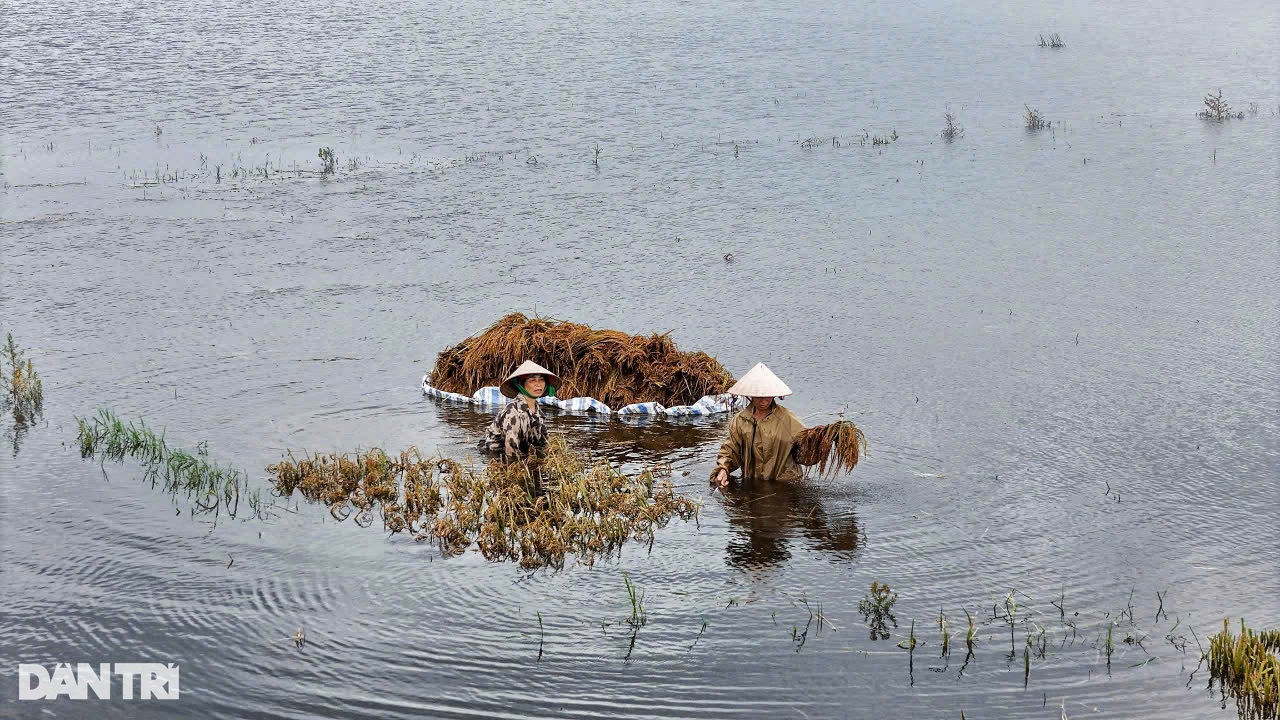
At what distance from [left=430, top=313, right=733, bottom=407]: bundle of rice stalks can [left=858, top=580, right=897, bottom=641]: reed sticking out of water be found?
4.69 meters

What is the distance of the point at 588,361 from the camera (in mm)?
13094

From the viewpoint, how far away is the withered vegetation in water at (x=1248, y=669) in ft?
22.3

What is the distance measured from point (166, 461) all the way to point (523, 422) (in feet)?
10.4

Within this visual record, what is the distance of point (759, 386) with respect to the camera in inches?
399

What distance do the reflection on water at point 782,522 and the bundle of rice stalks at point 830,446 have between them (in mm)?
264

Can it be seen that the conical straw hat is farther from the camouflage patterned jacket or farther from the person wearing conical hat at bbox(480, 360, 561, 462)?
the camouflage patterned jacket

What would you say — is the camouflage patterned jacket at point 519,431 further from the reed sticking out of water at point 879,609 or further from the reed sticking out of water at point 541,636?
the reed sticking out of water at point 879,609

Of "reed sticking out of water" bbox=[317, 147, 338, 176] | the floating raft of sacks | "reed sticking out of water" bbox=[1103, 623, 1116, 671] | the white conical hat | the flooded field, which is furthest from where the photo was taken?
→ "reed sticking out of water" bbox=[317, 147, 338, 176]

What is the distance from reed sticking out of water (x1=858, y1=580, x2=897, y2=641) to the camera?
8.08 m

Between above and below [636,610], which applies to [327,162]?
above

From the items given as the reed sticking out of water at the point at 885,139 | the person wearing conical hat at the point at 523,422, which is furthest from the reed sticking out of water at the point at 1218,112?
the person wearing conical hat at the point at 523,422

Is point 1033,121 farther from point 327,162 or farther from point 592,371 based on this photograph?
point 592,371

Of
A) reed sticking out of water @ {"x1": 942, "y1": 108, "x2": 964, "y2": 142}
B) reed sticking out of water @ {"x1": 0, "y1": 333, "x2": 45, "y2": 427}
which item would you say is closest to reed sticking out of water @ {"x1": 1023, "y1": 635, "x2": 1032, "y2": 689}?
reed sticking out of water @ {"x1": 0, "y1": 333, "x2": 45, "y2": 427}


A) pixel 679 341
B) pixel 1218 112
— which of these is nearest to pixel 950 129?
pixel 1218 112
